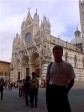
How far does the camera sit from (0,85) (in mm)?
12875

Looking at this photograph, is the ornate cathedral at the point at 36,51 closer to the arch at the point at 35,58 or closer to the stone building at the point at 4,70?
the arch at the point at 35,58

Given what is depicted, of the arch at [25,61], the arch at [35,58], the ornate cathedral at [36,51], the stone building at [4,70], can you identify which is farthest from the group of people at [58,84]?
the stone building at [4,70]

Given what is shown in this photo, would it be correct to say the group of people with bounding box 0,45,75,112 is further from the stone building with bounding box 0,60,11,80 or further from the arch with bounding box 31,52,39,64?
the stone building with bounding box 0,60,11,80

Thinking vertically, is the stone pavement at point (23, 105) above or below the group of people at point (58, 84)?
below

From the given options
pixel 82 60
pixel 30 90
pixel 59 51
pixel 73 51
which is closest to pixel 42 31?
pixel 73 51

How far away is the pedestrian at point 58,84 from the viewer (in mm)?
2910

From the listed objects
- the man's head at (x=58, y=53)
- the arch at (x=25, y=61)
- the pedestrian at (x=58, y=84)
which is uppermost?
the arch at (x=25, y=61)

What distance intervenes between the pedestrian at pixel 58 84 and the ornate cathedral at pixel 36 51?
112 ft

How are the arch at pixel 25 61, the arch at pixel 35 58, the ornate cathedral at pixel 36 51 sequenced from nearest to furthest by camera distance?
the ornate cathedral at pixel 36 51
the arch at pixel 35 58
the arch at pixel 25 61

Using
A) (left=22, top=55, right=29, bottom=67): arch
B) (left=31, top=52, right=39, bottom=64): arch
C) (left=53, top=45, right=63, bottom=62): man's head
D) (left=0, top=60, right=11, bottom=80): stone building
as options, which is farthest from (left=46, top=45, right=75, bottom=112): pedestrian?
(left=0, top=60, right=11, bottom=80): stone building

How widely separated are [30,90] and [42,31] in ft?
105

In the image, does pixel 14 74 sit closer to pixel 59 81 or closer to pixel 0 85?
pixel 0 85

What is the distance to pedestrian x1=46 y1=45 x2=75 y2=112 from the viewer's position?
2.91 metres

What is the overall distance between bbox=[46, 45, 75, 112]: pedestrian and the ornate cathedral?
3428 cm
